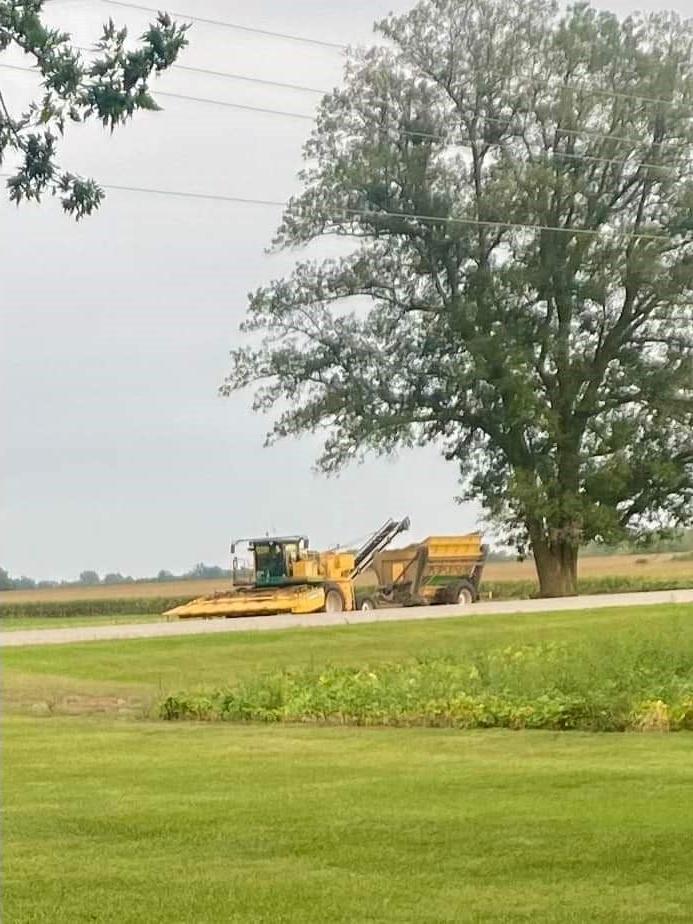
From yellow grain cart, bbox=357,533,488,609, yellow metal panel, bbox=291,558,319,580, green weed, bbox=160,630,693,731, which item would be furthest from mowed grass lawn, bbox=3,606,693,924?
yellow grain cart, bbox=357,533,488,609

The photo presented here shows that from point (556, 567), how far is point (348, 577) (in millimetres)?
7412

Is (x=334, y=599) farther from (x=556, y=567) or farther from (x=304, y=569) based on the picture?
(x=556, y=567)

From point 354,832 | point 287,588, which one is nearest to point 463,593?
point 287,588

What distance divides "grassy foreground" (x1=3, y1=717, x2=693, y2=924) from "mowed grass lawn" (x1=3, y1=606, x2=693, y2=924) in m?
0.02

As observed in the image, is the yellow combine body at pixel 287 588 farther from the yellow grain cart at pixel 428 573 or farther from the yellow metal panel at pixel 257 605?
the yellow grain cart at pixel 428 573

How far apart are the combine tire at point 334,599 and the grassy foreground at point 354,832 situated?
25244 millimetres

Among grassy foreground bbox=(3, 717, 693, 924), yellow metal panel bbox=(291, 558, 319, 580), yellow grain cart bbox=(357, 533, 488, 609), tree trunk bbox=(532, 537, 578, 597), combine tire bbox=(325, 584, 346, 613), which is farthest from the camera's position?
tree trunk bbox=(532, 537, 578, 597)

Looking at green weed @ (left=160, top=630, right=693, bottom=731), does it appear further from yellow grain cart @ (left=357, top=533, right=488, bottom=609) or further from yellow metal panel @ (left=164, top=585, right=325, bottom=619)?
yellow grain cart @ (left=357, top=533, right=488, bottom=609)

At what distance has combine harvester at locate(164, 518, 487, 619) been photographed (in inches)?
1508

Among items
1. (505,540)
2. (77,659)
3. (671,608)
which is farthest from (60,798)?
(505,540)

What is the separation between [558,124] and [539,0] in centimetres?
326

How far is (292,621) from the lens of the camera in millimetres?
32406

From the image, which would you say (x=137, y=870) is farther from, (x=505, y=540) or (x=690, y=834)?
(x=505, y=540)

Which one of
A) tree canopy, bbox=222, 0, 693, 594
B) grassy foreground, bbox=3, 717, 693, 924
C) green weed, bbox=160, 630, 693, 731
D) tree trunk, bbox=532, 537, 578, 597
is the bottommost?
grassy foreground, bbox=3, 717, 693, 924
